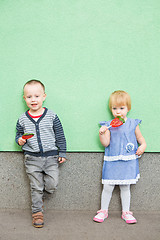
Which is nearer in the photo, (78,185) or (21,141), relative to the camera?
(21,141)

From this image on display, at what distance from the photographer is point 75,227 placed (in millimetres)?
1954

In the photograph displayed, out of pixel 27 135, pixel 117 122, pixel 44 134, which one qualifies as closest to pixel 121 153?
pixel 117 122

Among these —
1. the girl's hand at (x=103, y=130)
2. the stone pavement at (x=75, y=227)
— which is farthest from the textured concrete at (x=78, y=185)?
the girl's hand at (x=103, y=130)

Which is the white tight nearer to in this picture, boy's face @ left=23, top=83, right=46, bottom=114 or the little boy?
the little boy

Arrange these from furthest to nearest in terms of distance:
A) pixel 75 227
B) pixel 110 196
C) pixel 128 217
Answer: pixel 110 196, pixel 128 217, pixel 75 227

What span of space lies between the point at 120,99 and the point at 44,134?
0.69m

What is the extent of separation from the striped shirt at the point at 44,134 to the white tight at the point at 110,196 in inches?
18.3

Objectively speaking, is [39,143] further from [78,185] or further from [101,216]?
[101,216]

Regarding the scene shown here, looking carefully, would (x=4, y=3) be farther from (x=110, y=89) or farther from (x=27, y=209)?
(x=27, y=209)

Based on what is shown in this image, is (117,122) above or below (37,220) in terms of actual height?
above

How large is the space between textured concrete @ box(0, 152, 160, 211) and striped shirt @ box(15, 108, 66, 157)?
17cm

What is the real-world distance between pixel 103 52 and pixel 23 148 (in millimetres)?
1064

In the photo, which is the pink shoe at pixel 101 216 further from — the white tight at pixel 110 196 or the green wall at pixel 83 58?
the green wall at pixel 83 58

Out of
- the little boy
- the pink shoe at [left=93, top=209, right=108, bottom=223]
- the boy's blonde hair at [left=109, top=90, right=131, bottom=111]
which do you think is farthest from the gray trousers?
the boy's blonde hair at [left=109, top=90, right=131, bottom=111]
